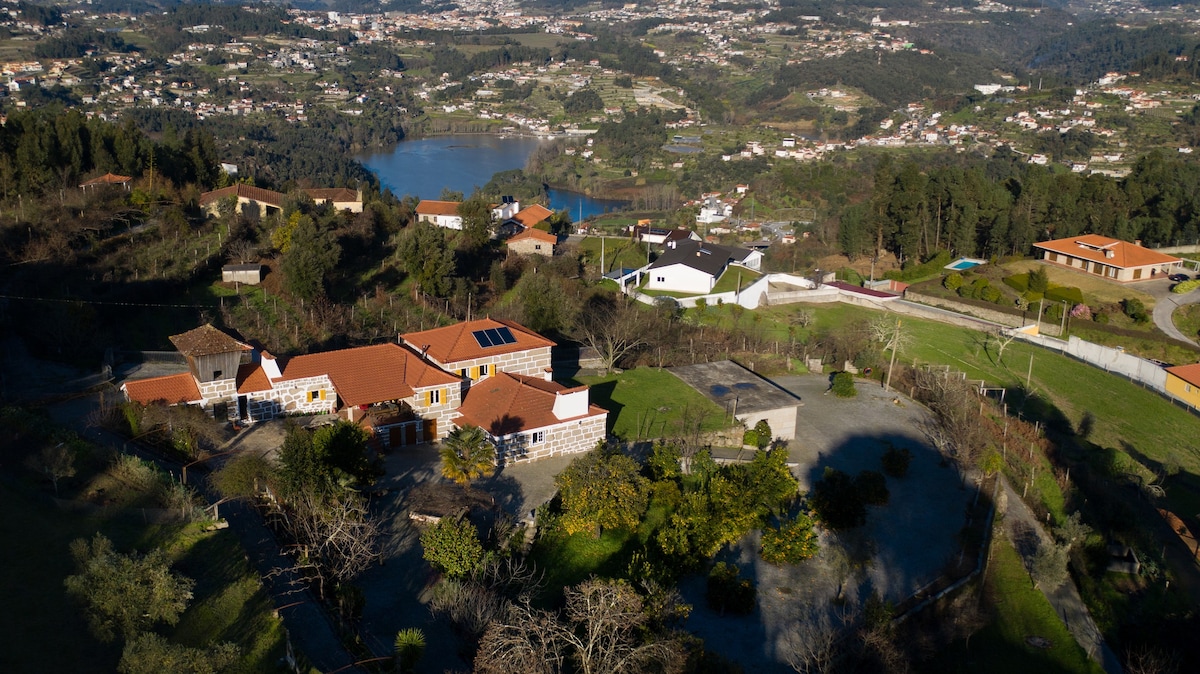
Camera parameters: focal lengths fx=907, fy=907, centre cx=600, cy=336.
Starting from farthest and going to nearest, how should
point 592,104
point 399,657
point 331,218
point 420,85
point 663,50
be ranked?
point 663,50 → point 420,85 → point 592,104 → point 331,218 → point 399,657

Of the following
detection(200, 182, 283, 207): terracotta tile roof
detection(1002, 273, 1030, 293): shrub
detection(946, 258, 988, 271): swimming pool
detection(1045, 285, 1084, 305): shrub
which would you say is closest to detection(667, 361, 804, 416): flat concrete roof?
detection(1045, 285, 1084, 305): shrub

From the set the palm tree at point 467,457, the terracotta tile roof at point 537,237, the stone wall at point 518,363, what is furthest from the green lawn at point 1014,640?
the terracotta tile roof at point 537,237

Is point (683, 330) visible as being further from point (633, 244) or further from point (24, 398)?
point (24, 398)

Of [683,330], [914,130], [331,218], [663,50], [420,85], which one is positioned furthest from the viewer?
[663,50]

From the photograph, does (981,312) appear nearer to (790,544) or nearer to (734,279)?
(734,279)

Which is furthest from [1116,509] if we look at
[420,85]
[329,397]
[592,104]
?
[420,85]
